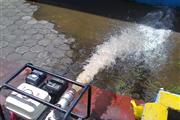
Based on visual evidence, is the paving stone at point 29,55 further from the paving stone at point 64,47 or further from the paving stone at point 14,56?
the paving stone at point 64,47

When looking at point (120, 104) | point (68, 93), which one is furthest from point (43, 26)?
point (68, 93)

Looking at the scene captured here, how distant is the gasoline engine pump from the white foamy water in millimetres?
1392

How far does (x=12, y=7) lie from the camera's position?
6914 mm

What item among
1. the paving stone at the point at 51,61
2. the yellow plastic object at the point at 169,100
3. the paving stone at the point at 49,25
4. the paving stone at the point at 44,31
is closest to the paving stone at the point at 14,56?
the paving stone at the point at 51,61

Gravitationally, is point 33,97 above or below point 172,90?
above

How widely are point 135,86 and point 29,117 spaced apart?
2.05 m

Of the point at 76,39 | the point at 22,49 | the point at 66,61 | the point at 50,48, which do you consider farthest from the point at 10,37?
the point at 66,61

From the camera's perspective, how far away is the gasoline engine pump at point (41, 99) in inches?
125

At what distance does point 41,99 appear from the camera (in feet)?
10.4

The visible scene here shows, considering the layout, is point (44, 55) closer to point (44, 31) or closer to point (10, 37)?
point (44, 31)

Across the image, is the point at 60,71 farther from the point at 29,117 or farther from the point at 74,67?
the point at 29,117

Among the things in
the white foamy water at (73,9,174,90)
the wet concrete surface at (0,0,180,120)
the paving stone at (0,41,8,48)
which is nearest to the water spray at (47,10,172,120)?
the white foamy water at (73,9,174,90)

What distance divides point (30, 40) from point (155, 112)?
3.19m

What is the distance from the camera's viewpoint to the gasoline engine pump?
3166 mm
